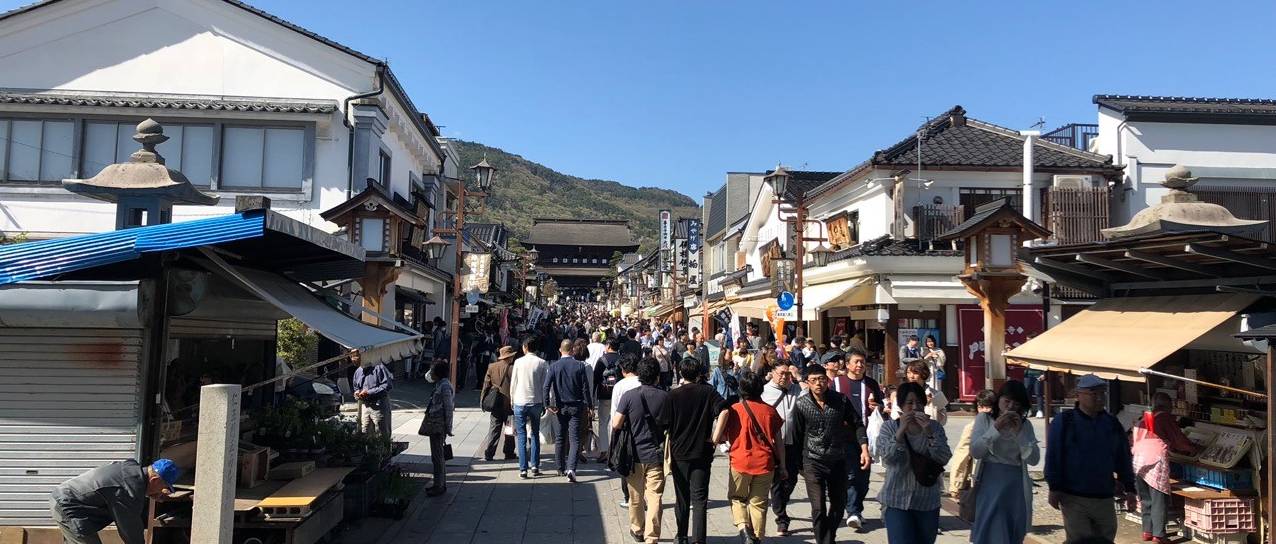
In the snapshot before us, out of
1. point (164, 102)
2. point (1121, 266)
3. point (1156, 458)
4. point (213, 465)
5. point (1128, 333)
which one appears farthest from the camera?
point (164, 102)

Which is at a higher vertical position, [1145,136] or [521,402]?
[1145,136]

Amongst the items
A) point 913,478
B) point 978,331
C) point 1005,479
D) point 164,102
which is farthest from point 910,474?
point 164,102

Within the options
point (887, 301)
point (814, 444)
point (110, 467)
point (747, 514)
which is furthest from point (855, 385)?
point (887, 301)

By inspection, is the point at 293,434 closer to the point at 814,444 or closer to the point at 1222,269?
the point at 814,444

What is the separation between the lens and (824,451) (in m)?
6.57

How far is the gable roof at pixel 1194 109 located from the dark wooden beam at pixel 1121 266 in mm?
12362

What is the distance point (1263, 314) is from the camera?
20.5ft

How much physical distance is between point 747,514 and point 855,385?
2.36m

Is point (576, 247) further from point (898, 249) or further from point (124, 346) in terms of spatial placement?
point (124, 346)

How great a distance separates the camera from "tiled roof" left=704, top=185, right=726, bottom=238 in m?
40.6

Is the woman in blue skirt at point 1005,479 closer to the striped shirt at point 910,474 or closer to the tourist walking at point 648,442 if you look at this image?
the striped shirt at point 910,474

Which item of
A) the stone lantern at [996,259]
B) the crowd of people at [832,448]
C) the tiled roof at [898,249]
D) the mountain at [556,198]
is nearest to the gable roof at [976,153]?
the tiled roof at [898,249]

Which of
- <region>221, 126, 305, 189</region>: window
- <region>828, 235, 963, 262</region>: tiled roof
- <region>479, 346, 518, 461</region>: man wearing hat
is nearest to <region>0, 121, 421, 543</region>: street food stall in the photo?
<region>479, 346, 518, 461</region>: man wearing hat

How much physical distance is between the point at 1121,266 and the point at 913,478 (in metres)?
3.93
